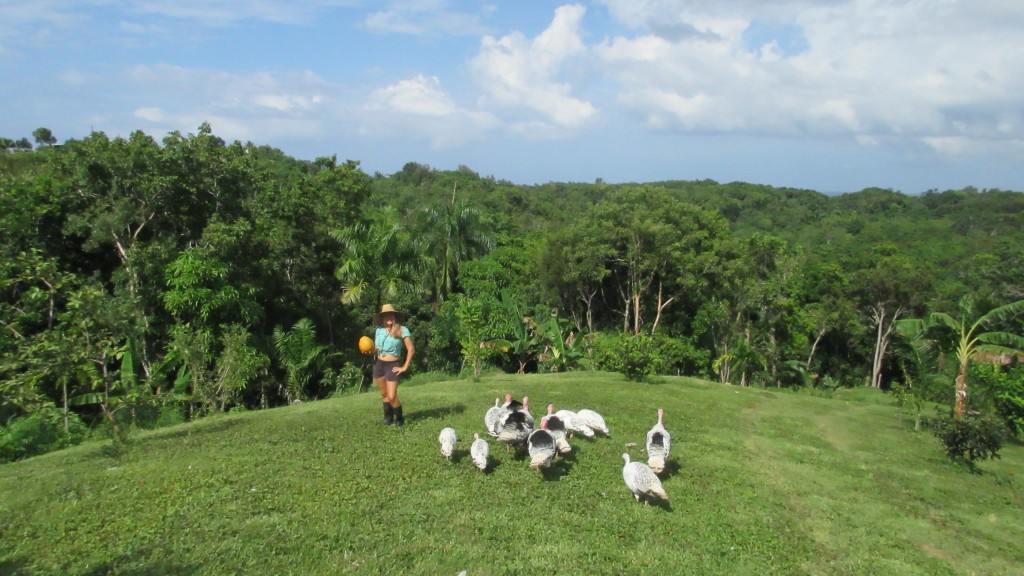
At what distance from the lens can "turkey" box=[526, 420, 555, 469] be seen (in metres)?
7.63

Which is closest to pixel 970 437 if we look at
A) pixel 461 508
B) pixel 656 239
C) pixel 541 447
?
pixel 541 447

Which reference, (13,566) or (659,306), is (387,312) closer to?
(13,566)

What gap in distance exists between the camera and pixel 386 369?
920 centimetres

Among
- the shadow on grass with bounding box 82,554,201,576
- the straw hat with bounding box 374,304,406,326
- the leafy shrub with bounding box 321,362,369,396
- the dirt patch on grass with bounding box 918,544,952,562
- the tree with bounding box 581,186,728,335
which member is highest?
the tree with bounding box 581,186,728,335

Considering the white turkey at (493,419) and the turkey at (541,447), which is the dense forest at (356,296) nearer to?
the white turkey at (493,419)

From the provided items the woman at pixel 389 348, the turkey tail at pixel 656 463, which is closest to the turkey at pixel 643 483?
the turkey tail at pixel 656 463

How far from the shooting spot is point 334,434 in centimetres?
920

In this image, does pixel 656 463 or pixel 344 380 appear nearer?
pixel 656 463

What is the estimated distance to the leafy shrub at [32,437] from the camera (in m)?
9.84

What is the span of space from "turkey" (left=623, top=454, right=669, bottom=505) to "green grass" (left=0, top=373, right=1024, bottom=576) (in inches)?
6.9

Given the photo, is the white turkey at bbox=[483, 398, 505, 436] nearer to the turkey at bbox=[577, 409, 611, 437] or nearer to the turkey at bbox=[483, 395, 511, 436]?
the turkey at bbox=[483, 395, 511, 436]

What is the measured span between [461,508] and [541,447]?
1386mm

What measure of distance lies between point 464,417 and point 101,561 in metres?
5.91

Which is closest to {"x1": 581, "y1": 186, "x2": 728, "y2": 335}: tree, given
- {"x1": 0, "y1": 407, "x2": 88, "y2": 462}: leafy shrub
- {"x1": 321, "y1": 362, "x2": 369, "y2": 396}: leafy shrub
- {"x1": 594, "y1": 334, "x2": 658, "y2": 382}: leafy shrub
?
{"x1": 594, "y1": 334, "x2": 658, "y2": 382}: leafy shrub
